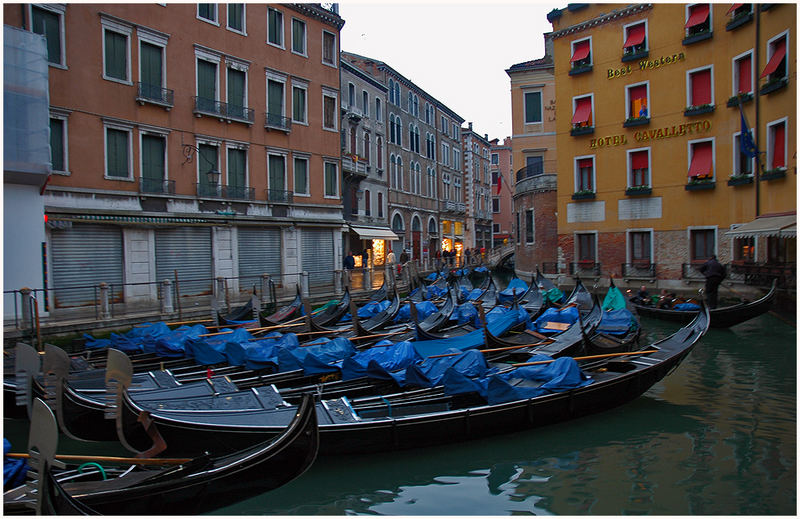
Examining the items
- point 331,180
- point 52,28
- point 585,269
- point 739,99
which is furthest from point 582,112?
point 52,28

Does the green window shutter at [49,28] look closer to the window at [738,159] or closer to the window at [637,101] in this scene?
the window at [637,101]

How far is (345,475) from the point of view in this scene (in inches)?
187

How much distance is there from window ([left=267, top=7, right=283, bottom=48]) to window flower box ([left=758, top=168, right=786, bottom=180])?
11.0 m

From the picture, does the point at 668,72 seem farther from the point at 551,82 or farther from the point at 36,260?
the point at 36,260

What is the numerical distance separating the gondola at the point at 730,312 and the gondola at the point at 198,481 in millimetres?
8938

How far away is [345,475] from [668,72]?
13.4 m

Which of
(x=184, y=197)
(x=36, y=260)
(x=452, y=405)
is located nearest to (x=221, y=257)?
(x=184, y=197)

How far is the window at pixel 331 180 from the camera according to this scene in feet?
51.4

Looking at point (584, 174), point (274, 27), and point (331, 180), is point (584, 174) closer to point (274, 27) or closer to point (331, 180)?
point (331, 180)

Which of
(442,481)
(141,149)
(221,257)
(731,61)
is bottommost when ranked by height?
(442,481)

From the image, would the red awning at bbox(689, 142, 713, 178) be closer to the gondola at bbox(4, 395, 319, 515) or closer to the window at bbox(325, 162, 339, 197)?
the window at bbox(325, 162, 339, 197)

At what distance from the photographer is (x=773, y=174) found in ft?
36.8

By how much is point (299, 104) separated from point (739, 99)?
10.1 metres

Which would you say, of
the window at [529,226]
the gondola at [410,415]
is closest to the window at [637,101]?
the window at [529,226]
